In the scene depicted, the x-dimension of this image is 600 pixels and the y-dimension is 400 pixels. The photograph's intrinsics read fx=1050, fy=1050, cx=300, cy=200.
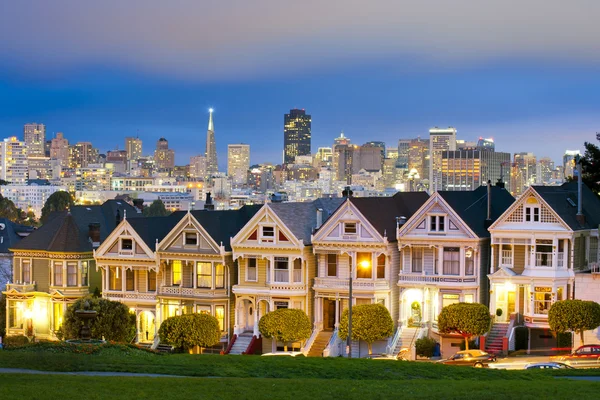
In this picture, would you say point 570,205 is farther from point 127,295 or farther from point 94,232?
point 94,232

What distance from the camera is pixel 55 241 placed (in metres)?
61.0

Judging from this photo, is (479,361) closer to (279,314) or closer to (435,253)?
(435,253)

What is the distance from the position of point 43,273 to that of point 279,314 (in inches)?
656

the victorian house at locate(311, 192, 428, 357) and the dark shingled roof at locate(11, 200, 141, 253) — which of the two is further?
the dark shingled roof at locate(11, 200, 141, 253)

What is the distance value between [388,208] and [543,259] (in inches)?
357

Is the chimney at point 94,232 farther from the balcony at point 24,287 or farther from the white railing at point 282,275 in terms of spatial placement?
the white railing at point 282,275

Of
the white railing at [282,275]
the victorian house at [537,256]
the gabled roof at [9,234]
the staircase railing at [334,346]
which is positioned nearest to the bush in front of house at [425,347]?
the victorian house at [537,256]

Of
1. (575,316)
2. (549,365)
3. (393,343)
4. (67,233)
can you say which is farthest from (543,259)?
(67,233)

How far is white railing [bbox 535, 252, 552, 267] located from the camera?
49.1 m

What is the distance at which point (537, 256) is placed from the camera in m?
49.2

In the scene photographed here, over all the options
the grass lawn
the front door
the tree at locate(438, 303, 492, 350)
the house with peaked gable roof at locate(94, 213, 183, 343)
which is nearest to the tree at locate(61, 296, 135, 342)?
the house with peaked gable roof at locate(94, 213, 183, 343)

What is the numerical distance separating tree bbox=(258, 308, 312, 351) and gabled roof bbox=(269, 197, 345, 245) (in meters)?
3.90

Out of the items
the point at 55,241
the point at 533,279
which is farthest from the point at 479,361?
the point at 55,241

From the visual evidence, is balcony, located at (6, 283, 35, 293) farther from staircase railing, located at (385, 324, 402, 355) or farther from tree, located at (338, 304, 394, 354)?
staircase railing, located at (385, 324, 402, 355)
